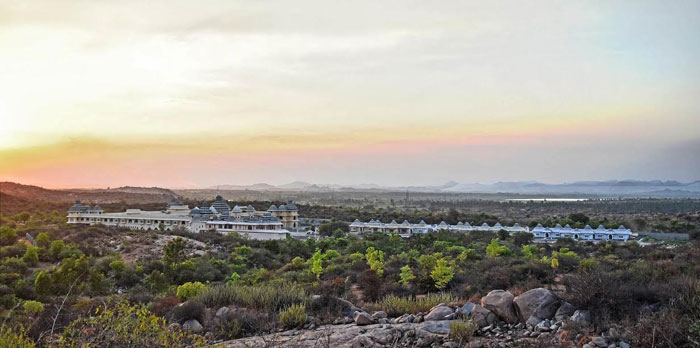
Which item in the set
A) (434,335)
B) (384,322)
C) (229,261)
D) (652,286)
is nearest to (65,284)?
(229,261)

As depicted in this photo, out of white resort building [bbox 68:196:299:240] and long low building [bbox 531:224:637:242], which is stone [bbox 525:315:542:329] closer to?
white resort building [bbox 68:196:299:240]

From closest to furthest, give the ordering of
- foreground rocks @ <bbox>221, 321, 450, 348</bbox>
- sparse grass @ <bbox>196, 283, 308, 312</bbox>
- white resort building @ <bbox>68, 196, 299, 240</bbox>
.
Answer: foreground rocks @ <bbox>221, 321, 450, 348</bbox>, sparse grass @ <bbox>196, 283, 308, 312</bbox>, white resort building @ <bbox>68, 196, 299, 240</bbox>

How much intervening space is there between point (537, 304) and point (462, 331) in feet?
7.36

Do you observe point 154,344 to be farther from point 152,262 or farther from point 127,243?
point 127,243

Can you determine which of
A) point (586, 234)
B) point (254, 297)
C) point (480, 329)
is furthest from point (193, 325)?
point (586, 234)

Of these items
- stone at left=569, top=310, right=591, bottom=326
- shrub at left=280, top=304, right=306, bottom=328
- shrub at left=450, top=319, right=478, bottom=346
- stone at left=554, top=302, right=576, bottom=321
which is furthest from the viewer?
shrub at left=280, top=304, right=306, bottom=328

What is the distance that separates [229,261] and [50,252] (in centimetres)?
1119

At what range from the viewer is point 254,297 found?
43.1 feet

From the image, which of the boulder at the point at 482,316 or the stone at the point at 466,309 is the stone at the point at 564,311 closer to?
the boulder at the point at 482,316

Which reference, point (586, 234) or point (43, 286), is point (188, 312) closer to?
point (43, 286)

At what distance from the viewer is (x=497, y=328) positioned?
10.7m

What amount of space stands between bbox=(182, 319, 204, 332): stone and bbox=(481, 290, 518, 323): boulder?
6418mm

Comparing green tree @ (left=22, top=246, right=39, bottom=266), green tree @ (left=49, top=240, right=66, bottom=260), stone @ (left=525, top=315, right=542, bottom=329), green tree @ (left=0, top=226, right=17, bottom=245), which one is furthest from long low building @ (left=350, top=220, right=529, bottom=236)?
stone @ (left=525, top=315, right=542, bottom=329)

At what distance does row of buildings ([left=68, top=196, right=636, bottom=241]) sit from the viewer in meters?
44.3
